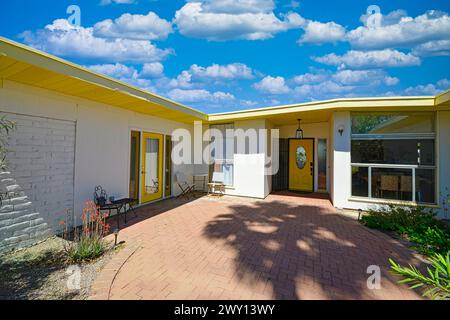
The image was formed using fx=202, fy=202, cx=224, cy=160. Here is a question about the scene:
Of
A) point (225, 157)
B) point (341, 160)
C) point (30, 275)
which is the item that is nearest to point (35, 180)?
point (30, 275)

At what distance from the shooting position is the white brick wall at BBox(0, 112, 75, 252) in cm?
359

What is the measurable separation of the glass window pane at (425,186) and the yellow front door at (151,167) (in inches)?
320

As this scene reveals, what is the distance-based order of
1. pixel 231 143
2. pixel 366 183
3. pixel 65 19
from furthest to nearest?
pixel 231 143, pixel 366 183, pixel 65 19

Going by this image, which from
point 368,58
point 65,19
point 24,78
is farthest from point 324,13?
point 24,78

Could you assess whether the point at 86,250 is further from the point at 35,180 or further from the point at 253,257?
the point at 253,257

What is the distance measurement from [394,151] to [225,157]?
18.5ft

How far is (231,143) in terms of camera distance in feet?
27.7

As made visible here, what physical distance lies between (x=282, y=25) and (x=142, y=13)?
6155mm

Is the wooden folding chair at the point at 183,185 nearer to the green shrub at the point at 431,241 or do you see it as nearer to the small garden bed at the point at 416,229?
the small garden bed at the point at 416,229

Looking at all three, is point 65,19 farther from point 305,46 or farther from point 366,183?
point 305,46

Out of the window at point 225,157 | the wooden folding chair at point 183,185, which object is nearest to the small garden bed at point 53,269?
the wooden folding chair at point 183,185

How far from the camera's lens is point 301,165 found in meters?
9.59

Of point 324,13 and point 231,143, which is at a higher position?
point 324,13

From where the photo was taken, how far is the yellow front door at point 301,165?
9.37 metres
